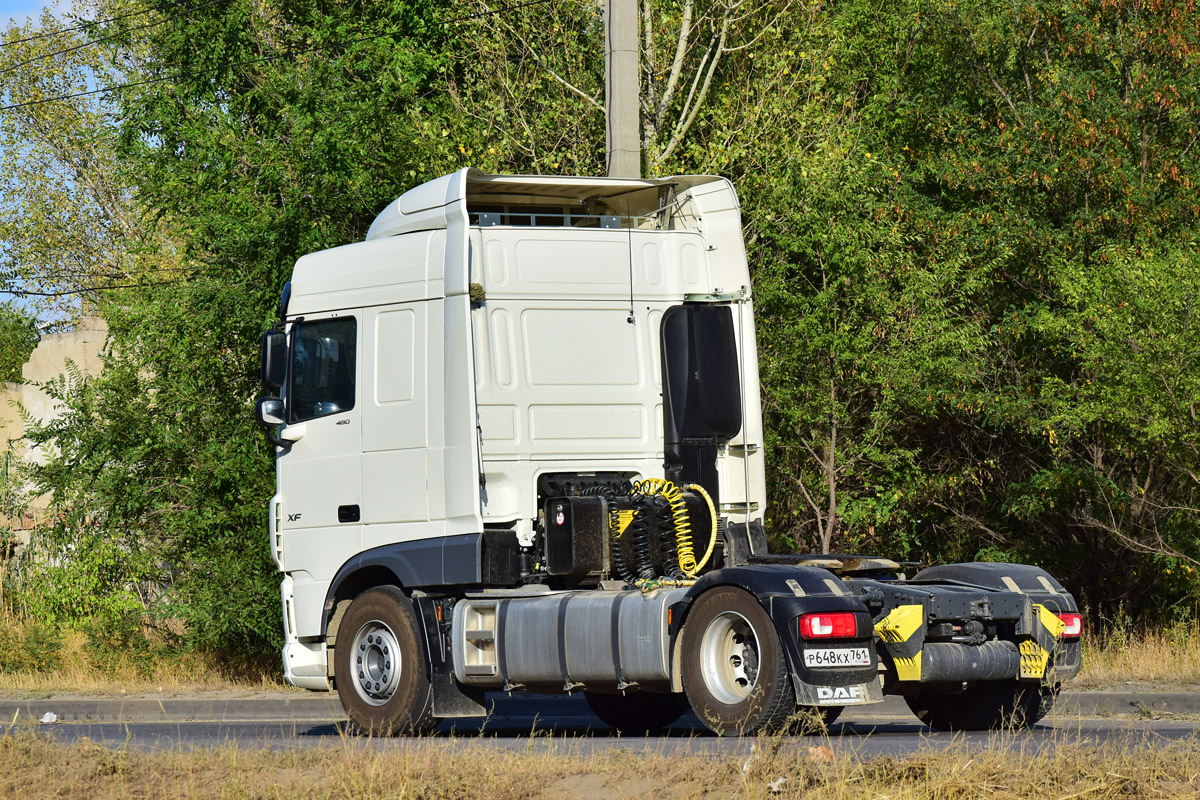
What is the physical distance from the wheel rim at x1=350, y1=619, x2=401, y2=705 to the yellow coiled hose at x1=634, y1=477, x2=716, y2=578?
6.76ft

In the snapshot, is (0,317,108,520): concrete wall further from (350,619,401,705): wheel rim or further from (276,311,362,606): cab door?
(350,619,401,705): wheel rim

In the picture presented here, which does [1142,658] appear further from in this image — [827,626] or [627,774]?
[627,774]

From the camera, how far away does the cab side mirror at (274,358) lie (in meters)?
11.2

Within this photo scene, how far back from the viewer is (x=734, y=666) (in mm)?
8961

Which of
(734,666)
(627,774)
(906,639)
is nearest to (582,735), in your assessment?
(734,666)

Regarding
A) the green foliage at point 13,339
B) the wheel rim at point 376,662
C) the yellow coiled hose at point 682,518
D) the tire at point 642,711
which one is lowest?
the tire at point 642,711

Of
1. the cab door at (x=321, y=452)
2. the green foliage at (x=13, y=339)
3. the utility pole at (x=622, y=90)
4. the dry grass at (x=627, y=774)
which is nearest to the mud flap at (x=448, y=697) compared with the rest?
the cab door at (x=321, y=452)

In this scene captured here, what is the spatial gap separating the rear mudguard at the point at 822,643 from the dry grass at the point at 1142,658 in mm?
4340

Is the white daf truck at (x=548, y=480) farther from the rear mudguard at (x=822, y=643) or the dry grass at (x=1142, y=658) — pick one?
the dry grass at (x=1142, y=658)

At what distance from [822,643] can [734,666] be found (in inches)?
30.2

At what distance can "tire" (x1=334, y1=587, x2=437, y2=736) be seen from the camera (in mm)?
10305

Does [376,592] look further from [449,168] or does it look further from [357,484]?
[449,168]

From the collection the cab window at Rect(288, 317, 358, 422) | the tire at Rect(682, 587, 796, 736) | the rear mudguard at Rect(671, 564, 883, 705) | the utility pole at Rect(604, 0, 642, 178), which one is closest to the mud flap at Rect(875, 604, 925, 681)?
the rear mudguard at Rect(671, 564, 883, 705)

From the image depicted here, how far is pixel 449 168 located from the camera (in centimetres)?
1756
